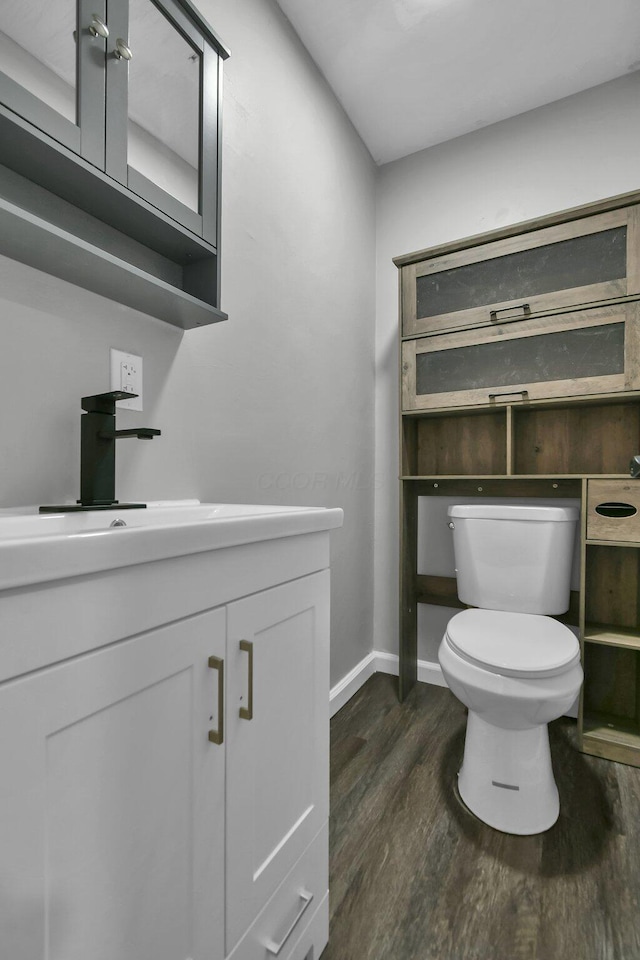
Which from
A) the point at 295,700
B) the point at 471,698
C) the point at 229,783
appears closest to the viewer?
the point at 229,783

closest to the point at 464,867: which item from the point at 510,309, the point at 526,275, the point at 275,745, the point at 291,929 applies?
the point at 291,929

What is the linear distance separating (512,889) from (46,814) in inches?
45.6

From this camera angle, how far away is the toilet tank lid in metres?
1.68

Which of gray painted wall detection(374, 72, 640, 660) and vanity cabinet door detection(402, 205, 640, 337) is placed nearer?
vanity cabinet door detection(402, 205, 640, 337)

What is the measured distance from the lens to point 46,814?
1.51ft

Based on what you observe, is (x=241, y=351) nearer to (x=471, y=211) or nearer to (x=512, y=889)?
(x=471, y=211)

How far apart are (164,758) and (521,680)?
1.00 m

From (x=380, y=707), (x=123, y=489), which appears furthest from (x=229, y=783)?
(x=380, y=707)

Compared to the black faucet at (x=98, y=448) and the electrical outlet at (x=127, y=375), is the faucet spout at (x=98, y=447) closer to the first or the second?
the black faucet at (x=98, y=448)

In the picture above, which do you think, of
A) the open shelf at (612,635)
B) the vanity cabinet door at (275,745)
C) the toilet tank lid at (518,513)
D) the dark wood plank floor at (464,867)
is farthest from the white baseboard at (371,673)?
the vanity cabinet door at (275,745)

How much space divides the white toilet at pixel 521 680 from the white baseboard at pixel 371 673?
594 millimetres

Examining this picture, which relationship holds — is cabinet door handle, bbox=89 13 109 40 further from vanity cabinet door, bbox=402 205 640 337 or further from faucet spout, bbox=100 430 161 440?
vanity cabinet door, bbox=402 205 640 337

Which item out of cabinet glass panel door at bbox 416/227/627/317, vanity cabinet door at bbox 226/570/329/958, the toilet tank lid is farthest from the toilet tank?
vanity cabinet door at bbox 226/570/329/958

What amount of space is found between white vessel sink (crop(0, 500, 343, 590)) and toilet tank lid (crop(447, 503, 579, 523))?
1.02 metres
